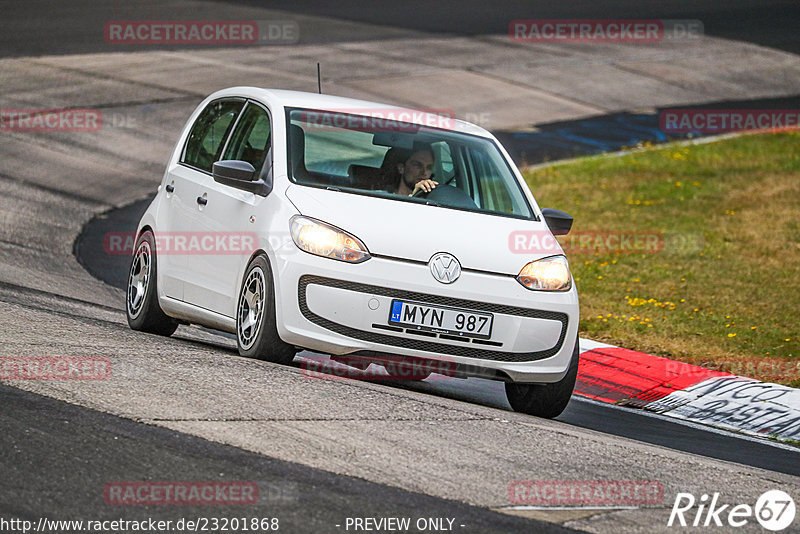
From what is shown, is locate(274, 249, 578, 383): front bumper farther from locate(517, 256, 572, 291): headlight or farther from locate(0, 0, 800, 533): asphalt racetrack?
locate(0, 0, 800, 533): asphalt racetrack

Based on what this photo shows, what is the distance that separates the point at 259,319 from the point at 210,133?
6.61 ft

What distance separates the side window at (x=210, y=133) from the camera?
8984mm

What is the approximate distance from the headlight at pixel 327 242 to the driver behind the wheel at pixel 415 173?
103cm

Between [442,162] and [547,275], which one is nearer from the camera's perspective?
[547,275]

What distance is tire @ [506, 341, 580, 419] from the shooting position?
801 cm

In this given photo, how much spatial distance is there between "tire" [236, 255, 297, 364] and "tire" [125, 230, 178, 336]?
1315mm

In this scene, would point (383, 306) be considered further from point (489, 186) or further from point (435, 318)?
point (489, 186)

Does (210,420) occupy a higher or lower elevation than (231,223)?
lower

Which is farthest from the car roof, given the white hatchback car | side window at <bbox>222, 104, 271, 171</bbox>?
side window at <bbox>222, 104, 271, 171</bbox>

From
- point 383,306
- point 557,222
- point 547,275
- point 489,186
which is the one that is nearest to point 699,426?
point 557,222

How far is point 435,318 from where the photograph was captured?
7391mm

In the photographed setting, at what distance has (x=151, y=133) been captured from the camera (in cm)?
2083

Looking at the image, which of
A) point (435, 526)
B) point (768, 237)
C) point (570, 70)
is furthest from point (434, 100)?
point (435, 526)

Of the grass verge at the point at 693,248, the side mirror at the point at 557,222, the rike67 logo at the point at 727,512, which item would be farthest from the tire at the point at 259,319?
the grass verge at the point at 693,248
